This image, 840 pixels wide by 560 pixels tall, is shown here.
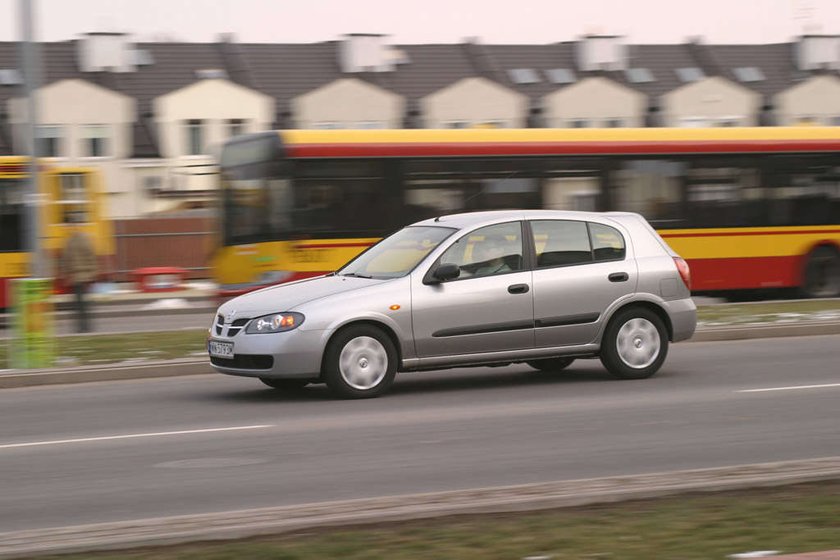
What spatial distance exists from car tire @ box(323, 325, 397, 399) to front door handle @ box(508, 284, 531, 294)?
1.15 meters

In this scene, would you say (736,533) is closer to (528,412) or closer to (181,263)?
(528,412)

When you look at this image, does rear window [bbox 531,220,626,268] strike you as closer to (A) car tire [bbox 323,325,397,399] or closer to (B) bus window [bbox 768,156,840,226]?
(A) car tire [bbox 323,325,397,399]

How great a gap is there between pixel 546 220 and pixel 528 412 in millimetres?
2395

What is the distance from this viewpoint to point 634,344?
12094mm

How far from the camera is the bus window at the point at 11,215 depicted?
2327 centimetres

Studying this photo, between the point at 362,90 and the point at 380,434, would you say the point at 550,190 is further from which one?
the point at 362,90

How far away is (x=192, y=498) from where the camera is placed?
699cm

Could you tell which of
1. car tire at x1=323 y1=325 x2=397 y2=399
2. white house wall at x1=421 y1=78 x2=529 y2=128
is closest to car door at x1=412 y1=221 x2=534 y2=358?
car tire at x1=323 y1=325 x2=397 y2=399

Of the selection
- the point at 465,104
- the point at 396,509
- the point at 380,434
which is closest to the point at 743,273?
the point at 380,434

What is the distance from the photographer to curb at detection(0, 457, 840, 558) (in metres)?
5.51

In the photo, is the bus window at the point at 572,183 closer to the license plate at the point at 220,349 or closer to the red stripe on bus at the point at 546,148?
the red stripe on bus at the point at 546,148

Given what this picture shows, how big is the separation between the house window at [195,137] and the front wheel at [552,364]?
156 feet

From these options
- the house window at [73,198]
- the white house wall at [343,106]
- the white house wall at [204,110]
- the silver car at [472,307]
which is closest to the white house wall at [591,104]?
the white house wall at [343,106]

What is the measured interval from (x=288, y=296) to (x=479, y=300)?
1587 mm
